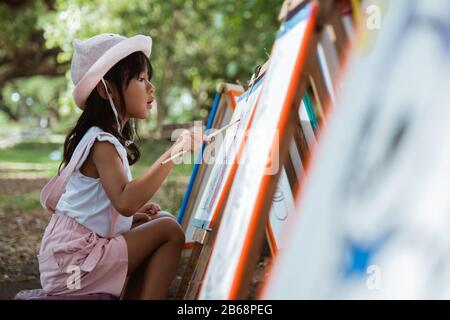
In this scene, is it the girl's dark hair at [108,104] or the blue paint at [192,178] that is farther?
the blue paint at [192,178]

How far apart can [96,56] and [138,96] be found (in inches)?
9.3

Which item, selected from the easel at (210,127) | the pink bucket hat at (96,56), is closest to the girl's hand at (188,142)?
the pink bucket hat at (96,56)

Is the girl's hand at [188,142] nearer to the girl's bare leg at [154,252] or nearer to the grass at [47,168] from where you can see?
the girl's bare leg at [154,252]

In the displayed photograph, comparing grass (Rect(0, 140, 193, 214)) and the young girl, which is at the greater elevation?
the young girl

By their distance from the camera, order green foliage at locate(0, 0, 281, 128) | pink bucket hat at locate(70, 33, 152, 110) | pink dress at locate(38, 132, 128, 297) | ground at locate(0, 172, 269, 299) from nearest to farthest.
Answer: pink dress at locate(38, 132, 128, 297)
pink bucket hat at locate(70, 33, 152, 110)
ground at locate(0, 172, 269, 299)
green foliage at locate(0, 0, 281, 128)

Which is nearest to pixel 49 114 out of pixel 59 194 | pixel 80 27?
pixel 80 27

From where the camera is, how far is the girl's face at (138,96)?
256cm

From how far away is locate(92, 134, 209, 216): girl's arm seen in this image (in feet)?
7.26

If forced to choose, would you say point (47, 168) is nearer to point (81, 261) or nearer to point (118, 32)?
point (118, 32)

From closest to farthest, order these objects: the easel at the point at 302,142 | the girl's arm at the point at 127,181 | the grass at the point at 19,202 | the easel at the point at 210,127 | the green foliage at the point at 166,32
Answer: the easel at the point at 302,142, the girl's arm at the point at 127,181, the easel at the point at 210,127, the grass at the point at 19,202, the green foliage at the point at 166,32

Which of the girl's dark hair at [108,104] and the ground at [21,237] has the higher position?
the girl's dark hair at [108,104]

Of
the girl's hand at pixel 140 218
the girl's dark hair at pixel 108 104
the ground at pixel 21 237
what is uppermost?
the girl's dark hair at pixel 108 104

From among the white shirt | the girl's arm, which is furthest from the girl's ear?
the girl's arm

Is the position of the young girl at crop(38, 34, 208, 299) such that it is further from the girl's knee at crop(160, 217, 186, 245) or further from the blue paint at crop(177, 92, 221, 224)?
the blue paint at crop(177, 92, 221, 224)
